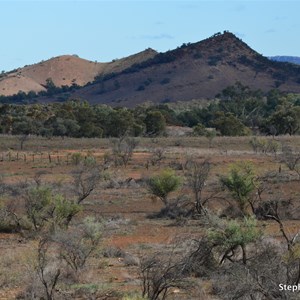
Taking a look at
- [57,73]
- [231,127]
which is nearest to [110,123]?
[231,127]

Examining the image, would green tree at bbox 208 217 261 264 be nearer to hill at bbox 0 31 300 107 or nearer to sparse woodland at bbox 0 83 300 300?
sparse woodland at bbox 0 83 300 300

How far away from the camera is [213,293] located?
14195mm

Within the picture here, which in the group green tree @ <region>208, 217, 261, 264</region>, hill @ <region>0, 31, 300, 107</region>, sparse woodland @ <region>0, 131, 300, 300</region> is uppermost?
hill @ <region>0, 31, 300, 107</region>

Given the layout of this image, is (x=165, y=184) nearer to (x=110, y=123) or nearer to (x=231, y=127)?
(x=110, y=123)

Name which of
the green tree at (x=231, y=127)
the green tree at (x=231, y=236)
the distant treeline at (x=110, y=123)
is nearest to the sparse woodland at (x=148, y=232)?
the green tree at (x=231, y=236)

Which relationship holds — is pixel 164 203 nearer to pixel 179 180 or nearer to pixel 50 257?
pixel 179 180

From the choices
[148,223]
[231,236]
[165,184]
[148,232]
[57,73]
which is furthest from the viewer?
[57,73]

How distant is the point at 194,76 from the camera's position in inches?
5994

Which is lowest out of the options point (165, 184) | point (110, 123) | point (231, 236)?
point (165, 184)

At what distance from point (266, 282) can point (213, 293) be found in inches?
125

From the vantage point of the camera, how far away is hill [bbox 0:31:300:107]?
146000mm

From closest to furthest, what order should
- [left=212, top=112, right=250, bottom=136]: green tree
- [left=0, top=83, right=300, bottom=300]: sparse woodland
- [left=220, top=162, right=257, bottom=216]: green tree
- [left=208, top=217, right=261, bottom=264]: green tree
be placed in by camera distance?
[left=0, top=83, right=300, bottom=300]: sparse woodland, [left=208, top=217, right=261, bottom=264]: green tree, [left=220, top=162, right=257, bottom=216]: green tree, [left=212, top=112, right=250, bottom=136]: green tree

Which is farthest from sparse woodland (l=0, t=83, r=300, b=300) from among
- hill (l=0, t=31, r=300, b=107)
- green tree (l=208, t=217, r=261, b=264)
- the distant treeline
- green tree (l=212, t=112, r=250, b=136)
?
hill (l=0, t=31, r=300, b=107)

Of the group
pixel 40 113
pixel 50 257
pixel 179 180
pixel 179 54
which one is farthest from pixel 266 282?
pixel 179 54
